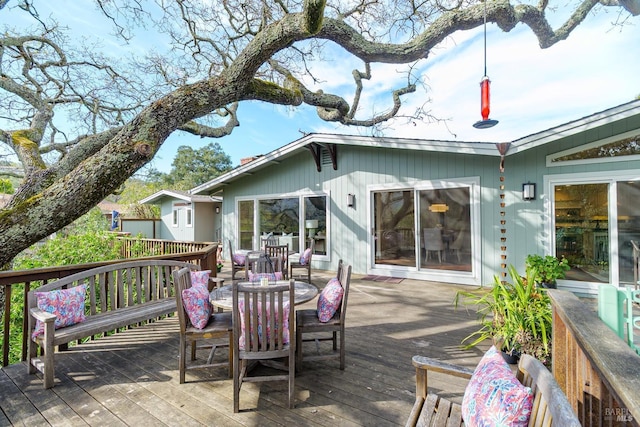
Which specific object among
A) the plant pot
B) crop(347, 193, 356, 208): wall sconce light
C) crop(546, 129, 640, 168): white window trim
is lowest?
the plant pot

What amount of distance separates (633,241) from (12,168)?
13.2 metres

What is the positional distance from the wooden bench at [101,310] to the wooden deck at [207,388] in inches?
8.7

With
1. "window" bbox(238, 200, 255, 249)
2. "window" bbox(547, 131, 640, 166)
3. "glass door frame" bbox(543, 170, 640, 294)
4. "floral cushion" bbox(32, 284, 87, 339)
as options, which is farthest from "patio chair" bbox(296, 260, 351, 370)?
"window" bbox(238, 200, 255, 249)

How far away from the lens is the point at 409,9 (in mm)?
6422

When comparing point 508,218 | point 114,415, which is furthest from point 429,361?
point 508,218

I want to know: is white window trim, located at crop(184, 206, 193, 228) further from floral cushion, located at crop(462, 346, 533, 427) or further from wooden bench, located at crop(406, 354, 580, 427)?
floral cushion, located at crop(462, 346, 533, 427)

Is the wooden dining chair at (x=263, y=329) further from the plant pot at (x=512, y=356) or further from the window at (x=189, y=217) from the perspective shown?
the window at (x=189, y=217)

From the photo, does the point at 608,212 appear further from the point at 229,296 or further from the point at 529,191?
the point at 229,296

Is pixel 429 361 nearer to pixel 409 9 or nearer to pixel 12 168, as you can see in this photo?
pixel 409 9

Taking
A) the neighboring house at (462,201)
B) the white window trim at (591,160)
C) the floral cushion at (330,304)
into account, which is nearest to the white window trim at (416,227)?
the neighboring house at (462,201)

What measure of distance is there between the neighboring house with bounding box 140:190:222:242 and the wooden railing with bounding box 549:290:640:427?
11.7 metres

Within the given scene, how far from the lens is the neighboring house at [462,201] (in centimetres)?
471

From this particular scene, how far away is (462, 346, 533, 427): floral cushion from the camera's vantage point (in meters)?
1.00

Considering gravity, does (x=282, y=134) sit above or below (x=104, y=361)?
above
